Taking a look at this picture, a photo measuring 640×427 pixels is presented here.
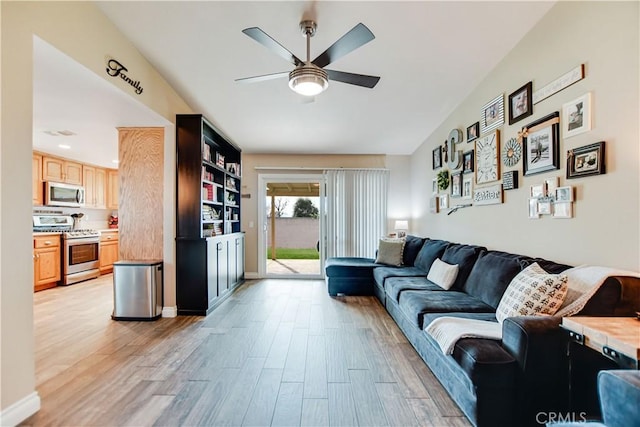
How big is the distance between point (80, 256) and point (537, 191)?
23.5 feet

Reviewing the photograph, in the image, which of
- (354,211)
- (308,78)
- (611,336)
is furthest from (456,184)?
(611,336)

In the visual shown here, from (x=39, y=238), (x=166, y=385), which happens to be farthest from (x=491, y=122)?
(x=39, y=238)

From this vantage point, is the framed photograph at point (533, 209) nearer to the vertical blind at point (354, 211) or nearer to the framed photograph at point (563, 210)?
the framed photograph at point (563, 210)

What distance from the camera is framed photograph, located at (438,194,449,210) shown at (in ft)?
14.3

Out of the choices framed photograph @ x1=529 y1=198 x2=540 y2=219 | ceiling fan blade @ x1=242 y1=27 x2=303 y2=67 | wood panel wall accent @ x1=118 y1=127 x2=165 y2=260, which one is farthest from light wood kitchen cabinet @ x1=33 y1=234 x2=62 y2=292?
framed photograph @ x1=529 y1=198 x2=540 y2=219

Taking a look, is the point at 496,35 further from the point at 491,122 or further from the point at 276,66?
the point at 276,66

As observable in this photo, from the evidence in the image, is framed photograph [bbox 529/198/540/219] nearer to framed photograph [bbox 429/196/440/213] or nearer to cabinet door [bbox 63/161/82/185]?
framed photograph [bbox 429/196/440/213]

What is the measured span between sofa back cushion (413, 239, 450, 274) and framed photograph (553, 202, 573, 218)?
5.59 ft

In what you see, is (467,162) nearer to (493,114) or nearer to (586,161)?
(493,114)

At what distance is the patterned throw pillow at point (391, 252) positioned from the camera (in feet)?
15.9

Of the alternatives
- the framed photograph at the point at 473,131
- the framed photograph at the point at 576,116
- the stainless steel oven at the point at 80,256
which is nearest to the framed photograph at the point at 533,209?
the framed photograph at the point at 576,116

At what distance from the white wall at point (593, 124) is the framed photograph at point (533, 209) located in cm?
5

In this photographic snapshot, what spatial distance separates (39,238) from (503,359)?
661 cm

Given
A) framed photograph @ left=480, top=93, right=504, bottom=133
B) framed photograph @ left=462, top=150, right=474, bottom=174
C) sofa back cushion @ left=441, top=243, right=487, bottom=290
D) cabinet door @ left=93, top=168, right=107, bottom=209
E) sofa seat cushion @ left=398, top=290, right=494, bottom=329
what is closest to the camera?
sofa seat cushion @ left=398, top=290, right=494, bottom=329
